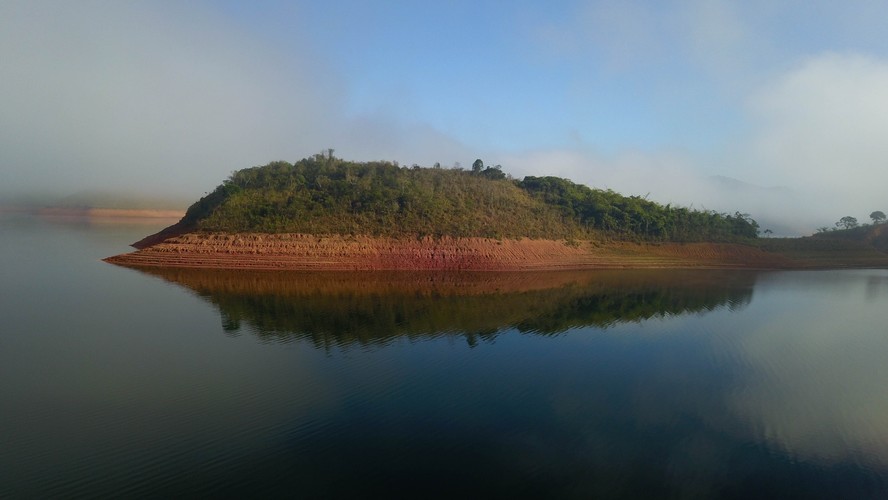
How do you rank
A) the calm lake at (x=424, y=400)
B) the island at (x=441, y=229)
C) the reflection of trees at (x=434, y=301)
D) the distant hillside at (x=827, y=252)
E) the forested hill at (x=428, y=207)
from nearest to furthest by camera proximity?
the calm lake at (x=424, y=400), the reflection of trees at (x=434, y=301), the island at (x=441, y=229), the forested hill at (x=428, y=207), the distant hillside at (x=827, y=252)

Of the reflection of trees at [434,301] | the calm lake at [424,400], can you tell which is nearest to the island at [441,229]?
the reflection of trees at [434,301]

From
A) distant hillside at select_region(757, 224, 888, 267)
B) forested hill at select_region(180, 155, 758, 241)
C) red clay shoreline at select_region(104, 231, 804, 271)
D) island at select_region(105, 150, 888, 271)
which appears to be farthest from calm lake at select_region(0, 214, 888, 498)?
distant hillside at select_region(757, 224, 888, 267)

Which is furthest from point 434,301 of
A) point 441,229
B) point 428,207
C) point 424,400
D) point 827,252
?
point 827,252

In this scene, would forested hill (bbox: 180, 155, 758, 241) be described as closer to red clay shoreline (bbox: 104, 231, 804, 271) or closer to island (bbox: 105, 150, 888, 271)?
island (bbox: 105, 150, 888, 271)

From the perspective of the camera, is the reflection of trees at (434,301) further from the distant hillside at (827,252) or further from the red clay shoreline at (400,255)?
the distant hillside at (827,252)

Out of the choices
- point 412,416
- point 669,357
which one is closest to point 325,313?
point 412,416

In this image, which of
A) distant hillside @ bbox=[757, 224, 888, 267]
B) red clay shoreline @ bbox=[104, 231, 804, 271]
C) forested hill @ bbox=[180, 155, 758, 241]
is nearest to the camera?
red clay shoreline @ bbox=[104, 231, 804, 271]
